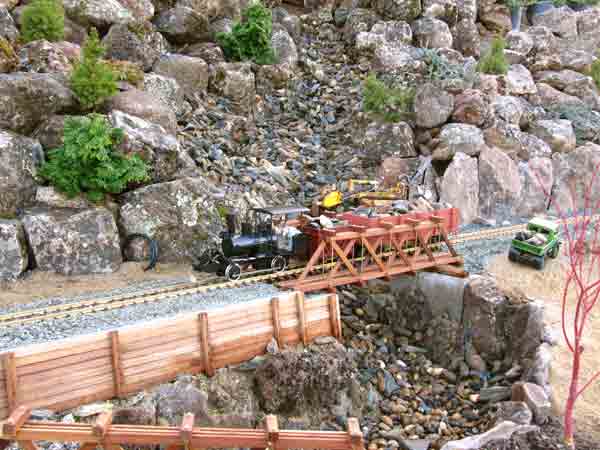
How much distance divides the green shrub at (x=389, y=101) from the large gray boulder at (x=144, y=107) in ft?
27.9

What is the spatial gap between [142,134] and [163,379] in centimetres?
719

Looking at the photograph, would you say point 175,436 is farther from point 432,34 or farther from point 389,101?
point 432,34

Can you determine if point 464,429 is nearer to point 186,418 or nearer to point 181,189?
point 186,418

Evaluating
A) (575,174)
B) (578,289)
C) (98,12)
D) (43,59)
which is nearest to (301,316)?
(578,289)

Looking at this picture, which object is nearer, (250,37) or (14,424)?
(14,424)

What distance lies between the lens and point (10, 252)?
1132 centimetres

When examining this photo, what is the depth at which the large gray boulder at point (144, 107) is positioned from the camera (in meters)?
14.1

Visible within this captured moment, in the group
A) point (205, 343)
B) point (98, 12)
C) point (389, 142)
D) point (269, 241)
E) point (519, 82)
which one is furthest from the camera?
point (519, 82)

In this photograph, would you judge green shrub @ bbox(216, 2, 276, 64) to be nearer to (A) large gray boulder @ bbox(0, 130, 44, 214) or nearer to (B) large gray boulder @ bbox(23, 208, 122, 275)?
(A) large gray boulder @ bbox(0, 130, 44, 214)

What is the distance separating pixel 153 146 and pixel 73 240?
A: 3.21 metres

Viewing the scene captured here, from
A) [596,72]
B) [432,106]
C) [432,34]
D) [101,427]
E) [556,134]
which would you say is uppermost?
[432,34]

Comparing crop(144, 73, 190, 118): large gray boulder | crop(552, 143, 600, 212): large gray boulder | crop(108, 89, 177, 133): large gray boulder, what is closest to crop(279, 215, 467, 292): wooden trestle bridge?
crop(108, 89, 177, 133): large gray boulder

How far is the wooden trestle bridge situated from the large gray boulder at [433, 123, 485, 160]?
5257mm

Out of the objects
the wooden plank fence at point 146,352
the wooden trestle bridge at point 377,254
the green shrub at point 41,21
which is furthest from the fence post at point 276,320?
the green shrub at point 41,21
